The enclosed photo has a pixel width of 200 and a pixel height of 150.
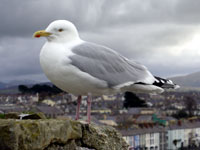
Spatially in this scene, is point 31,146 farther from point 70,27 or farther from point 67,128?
point 70,27

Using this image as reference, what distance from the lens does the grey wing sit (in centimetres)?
292

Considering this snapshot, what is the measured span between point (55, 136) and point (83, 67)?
24.4 inches

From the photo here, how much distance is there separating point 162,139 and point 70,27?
44.9 m

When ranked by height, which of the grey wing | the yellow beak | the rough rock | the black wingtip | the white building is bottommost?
the white building

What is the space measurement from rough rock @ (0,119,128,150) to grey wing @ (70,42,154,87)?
1.37ft

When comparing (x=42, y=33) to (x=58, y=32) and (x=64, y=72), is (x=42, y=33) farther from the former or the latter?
(x=64, y=72)

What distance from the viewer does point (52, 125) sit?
252 centimetres

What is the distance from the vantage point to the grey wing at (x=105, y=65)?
2920 millimetres

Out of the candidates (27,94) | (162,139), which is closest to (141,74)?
(162,139)

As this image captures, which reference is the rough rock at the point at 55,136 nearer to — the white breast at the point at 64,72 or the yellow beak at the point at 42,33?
the white breast at the point at 64,72

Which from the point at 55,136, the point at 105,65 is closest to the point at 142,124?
the point at 105,65

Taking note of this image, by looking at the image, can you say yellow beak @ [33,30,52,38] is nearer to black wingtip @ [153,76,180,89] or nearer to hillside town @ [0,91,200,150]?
black wingtip @ [153,76,180,89]

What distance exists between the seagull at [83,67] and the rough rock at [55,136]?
174 millimetres

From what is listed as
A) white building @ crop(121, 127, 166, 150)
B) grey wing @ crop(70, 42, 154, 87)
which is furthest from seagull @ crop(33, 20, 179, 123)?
white building @ crop(121, 127, 166, 150)
